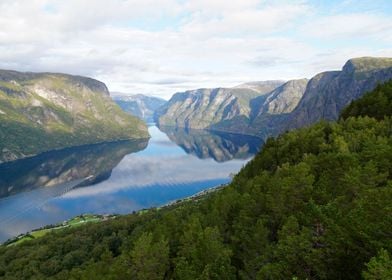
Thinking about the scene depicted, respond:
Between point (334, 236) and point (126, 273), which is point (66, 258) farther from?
point (334, 236)

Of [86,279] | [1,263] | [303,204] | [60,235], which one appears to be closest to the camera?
[303,204]

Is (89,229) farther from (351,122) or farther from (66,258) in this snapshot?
(351,122)

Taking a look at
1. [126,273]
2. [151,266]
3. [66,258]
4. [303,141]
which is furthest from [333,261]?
[66,258]

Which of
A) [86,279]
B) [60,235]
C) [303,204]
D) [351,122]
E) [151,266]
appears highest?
[351,122]

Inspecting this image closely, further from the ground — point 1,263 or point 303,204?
point 303,204

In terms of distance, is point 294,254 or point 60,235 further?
point 60,235

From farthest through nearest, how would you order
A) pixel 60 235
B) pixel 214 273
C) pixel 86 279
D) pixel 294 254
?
pixel 60 235 → pixel 86 279 → pixel 214 273 → pixel 294 254

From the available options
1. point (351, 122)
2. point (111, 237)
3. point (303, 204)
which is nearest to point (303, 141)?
point (351, 122)
